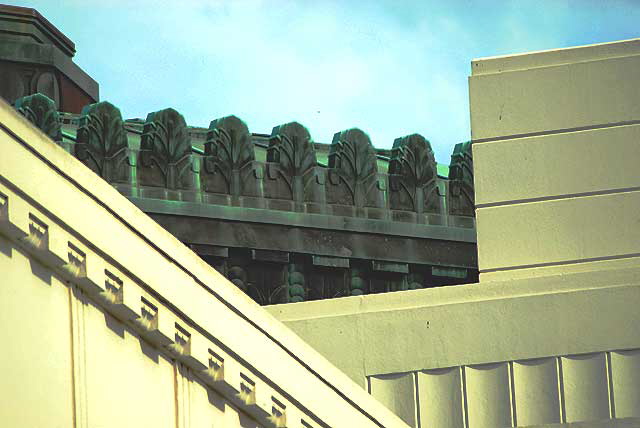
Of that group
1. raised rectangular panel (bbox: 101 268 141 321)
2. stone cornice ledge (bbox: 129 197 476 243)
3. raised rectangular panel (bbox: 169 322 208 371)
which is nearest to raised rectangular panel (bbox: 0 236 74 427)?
raised rectangular panel (bbox: 101 268 141 321)

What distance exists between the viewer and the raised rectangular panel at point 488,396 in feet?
38.4

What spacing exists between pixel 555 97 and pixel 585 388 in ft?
8.82

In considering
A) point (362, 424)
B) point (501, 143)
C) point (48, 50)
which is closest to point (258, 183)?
point (48, 50)

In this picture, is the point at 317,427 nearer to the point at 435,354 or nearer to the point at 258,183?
the point at 435,354

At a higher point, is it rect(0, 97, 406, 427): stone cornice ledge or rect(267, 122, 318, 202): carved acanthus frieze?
rect(267, 122, 318, 202): carved acanthus frieze

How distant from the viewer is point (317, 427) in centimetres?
875

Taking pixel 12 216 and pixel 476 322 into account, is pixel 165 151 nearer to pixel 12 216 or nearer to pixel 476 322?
pixel 476 322

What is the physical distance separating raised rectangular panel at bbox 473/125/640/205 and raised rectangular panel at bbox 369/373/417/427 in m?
1.78

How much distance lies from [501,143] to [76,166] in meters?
5.64

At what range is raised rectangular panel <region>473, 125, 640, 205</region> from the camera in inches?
486

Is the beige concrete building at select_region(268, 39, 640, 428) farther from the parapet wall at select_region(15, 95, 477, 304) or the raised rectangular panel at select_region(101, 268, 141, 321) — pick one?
the parapet wall at select_region(15, 95, 477, 304)

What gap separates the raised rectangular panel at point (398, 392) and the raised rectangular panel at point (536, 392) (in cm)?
89

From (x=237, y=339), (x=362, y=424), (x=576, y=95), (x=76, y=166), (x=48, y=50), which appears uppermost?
(x=48, y=50)

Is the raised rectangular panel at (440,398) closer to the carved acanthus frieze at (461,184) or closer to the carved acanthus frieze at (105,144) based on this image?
the carved acanthus frieze at (105,144)
